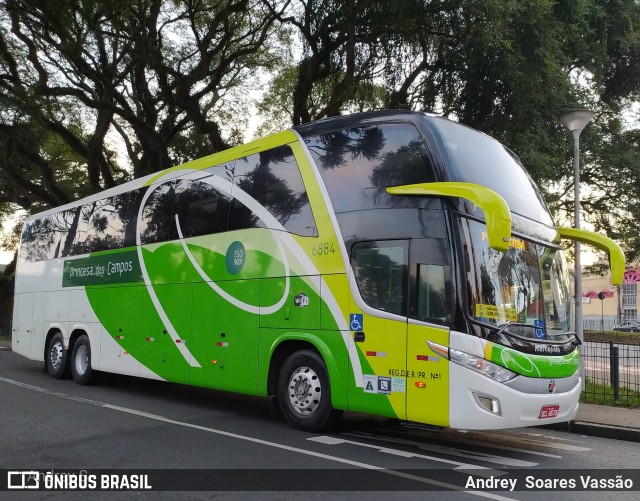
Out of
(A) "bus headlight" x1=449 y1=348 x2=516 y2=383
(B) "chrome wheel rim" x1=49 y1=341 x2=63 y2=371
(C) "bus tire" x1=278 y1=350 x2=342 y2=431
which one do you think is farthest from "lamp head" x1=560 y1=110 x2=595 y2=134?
(B) "chrome wheel rim" x1=49 y1=341 x2=63 y2=371

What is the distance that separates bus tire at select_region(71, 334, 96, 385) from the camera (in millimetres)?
14047

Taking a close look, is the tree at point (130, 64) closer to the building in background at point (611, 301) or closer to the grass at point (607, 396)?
the grass at point (607, 396)

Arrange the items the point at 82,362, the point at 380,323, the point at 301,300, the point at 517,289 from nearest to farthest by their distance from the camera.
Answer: the point at 517,289 → the point at 380,323 → the point at 301,300 → the point at 82,362

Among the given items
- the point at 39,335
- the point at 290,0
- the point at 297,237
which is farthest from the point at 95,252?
the point at 290,0

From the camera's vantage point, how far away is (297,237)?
29.9ft

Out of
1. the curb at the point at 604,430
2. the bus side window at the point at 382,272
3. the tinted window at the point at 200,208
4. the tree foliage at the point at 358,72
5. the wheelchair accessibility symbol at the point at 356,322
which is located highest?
the tree foliage at the point at 358,72

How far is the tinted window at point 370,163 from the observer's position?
26.0ft

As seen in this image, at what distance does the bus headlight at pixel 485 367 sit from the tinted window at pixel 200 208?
489 cm

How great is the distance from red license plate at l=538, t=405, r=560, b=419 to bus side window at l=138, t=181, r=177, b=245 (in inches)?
289

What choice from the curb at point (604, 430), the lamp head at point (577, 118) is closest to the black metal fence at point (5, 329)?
the lamp head at point (577, 118)

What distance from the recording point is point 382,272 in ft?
26.3

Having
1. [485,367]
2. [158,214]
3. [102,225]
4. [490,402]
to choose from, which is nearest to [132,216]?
[158,214]

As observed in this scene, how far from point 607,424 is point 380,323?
14.3 ft

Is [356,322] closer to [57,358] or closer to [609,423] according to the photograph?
[609,423]
